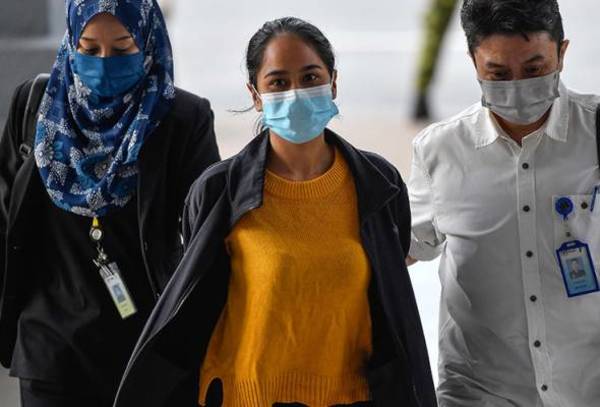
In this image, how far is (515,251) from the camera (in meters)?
3.08

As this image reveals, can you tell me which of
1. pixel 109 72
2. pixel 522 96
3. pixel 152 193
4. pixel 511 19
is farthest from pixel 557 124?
pixel 109 72

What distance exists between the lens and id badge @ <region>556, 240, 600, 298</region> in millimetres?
3008

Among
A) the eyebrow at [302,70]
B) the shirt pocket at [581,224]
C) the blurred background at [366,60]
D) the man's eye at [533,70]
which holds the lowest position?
the blurred background at [366,60]

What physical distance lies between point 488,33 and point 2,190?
4.33 ft

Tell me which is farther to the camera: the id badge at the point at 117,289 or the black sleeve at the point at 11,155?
the black sleeve at the point at 11,155

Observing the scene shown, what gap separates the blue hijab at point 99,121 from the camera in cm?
326

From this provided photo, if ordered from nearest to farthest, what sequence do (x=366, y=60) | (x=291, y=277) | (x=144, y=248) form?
(x=291, y=277) → (x=144, y=248) → (x=366, y=60)

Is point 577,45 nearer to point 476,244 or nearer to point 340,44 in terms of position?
point 340,44

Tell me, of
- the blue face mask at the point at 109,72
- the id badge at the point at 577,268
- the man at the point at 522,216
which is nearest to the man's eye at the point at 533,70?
the man at the point at 522,216

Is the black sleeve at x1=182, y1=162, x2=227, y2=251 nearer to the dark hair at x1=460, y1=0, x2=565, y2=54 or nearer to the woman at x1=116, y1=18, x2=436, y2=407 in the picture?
the woman at x1=116, y1=18, x2=436, y2=407

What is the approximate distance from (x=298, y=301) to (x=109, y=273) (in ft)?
2.28

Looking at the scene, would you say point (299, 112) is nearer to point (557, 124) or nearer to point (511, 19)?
point (511, 19)

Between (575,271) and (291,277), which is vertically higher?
(291,277)

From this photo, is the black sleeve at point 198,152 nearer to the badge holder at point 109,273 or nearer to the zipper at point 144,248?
the zipper at point 144,248
